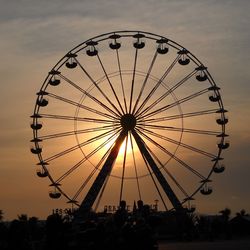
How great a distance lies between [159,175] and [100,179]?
14.2 ft

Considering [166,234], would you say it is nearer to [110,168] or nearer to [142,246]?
[110,168]

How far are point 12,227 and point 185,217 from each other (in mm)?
28280

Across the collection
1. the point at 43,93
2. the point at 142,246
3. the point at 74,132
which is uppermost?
the point at 43,93

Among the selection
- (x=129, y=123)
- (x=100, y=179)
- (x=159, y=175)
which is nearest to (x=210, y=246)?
(x=159, y=175)

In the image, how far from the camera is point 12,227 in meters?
34.2

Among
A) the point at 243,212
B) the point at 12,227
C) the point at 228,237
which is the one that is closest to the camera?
the point at 12,227

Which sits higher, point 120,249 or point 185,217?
point 185,217

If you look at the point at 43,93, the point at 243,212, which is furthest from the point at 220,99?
the point at 243,212

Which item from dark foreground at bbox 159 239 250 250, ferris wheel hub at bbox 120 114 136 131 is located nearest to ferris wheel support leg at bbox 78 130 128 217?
ferris wheel hub at bbox 120 114 136 131

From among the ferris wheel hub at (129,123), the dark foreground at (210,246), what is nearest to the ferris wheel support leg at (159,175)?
the ferris wheel hub at (129,123)

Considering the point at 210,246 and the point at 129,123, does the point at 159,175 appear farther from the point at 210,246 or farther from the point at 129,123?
the point at 210,246

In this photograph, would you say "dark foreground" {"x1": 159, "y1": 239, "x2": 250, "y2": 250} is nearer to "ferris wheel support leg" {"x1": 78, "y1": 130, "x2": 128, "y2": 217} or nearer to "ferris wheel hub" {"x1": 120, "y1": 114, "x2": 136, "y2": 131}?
"ferris wheel support leg" {"x1": 78, "y1": 130, "x2": 128, "y2": 217}

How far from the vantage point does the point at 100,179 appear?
58375 mm

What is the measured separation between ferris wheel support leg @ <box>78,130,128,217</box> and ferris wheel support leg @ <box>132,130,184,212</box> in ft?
4.04
